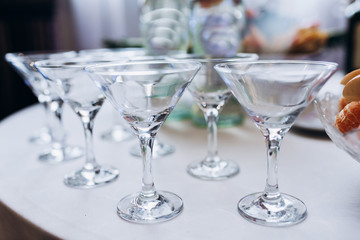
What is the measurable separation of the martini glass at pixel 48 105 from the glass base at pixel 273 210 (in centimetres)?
36

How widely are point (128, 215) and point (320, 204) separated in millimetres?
230

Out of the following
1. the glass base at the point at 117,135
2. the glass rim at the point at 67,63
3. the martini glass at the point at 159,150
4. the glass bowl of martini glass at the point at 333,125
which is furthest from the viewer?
the glass base at the point at 117,135

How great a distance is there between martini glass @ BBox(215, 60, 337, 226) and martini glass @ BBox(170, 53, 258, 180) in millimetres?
102

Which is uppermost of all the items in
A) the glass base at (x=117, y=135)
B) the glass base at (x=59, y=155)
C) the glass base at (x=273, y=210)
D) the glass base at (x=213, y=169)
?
the glass base at (x=273, y=210)

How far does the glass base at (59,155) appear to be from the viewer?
26.3 inches

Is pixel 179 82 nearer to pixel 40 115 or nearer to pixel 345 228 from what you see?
pixel 345 228

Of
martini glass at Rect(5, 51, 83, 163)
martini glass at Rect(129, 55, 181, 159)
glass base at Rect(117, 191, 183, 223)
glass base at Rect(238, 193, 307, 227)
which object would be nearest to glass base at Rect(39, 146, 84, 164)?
martini glass at Rect(5, 51, 83, 163)

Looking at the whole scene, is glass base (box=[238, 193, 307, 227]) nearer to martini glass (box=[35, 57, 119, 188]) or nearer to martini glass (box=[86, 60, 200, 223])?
martini glass (box=[86, 60, 200, 223])

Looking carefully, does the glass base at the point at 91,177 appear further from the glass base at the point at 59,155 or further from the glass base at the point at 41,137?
the glass base at the point at 41,137

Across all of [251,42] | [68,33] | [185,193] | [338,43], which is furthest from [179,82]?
[68,33]

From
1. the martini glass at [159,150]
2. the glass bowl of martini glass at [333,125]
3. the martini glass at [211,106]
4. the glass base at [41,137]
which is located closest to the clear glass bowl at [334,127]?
the glass bowl of martini glass at [333,125]

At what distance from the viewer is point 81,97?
58 cm

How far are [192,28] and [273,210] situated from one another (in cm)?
54

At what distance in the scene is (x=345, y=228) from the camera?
39cm
